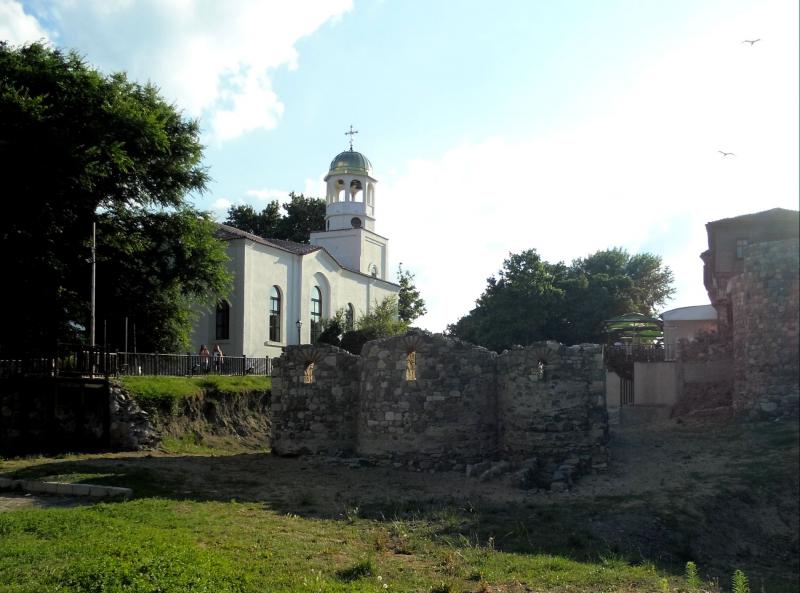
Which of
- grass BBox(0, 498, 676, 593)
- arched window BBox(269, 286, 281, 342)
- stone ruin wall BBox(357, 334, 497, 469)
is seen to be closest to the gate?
stone ruin wall BBox(357, 334, 497, 469)

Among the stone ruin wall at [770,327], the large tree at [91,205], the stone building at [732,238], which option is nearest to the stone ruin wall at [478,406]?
the stone ruin wall at [770,327]

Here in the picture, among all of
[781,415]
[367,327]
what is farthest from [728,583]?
[367,327]

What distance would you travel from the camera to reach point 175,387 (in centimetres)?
2389

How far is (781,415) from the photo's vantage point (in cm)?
2061

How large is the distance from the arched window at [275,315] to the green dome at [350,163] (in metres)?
11.5

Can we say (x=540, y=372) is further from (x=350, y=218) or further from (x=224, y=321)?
(x=350, y=218)

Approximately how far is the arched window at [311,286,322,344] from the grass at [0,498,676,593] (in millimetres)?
32724

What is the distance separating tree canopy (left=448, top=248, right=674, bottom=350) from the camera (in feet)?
147

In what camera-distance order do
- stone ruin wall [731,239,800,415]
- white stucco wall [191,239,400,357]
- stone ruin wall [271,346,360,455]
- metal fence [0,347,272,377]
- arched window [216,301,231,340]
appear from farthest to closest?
arched window [216,301,231,340] → white stucco wall [191,239,400,357] → metal fence [0,347,272,377] → stone ruin wall [731,239,800,415] → stone ruin wall [271,346,360,455]

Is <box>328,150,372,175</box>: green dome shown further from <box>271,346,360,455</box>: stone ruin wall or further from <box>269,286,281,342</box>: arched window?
<box>271,346,360,455</box>: stone ruin wall

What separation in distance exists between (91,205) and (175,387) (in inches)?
312

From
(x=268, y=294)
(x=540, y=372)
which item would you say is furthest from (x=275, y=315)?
(x=540, y=372)

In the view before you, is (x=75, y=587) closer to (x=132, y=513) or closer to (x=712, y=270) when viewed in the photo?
(x=132, y=513)

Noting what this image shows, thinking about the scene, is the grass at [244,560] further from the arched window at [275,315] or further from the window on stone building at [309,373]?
the arched window at [275,315]
